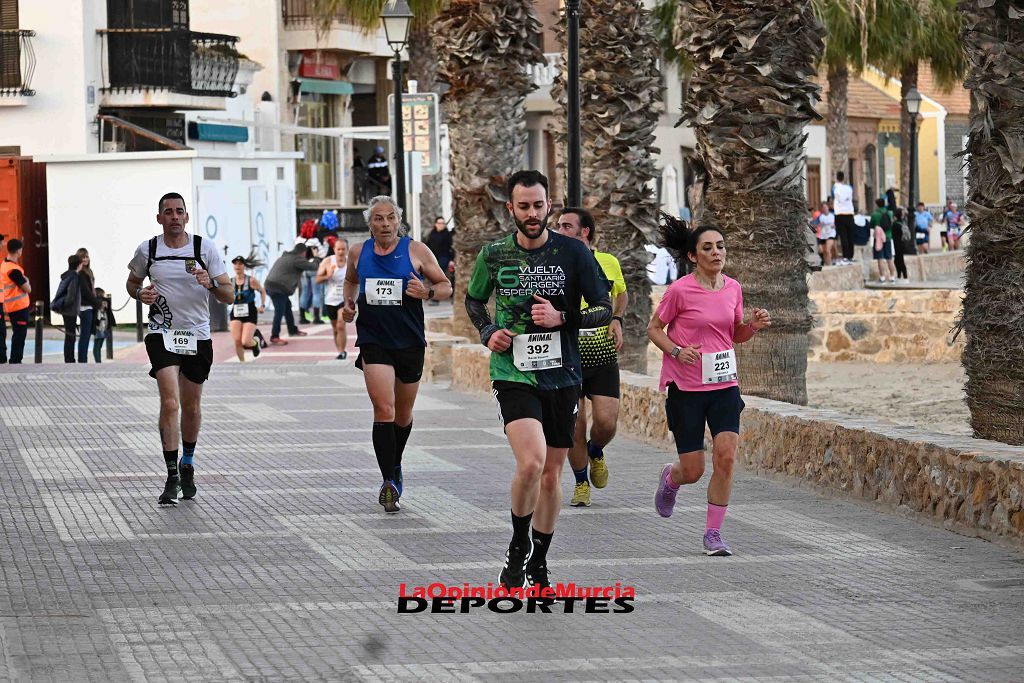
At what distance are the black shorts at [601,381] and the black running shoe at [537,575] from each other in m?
2.87

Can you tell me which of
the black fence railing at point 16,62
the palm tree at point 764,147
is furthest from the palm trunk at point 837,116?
the palm tree at point 764,147

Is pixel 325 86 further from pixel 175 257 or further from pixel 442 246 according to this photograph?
pixel 175 257

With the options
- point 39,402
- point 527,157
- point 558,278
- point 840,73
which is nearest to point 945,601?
point 558,278

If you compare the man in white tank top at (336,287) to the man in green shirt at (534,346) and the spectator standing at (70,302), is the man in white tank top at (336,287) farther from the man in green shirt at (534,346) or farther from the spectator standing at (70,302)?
the man in green shirt at (534,346)

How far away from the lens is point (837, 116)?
46750 millimetres

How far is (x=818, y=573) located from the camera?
8.42m

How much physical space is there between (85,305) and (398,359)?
14.1 m

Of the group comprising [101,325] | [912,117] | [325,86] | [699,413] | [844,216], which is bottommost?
[101,325]

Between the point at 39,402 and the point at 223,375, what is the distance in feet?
12.2

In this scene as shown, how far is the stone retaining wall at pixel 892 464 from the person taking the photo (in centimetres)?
912

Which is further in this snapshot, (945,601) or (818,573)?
(818,573)

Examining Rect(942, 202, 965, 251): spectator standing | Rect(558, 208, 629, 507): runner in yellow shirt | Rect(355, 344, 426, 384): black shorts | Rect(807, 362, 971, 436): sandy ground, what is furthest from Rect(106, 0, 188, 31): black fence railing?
Rect(942, 202, 965, 251): spectator standing

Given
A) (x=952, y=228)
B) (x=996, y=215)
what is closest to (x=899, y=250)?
(x=952, y=228)

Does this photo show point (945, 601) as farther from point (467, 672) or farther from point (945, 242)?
point (945, 242)
